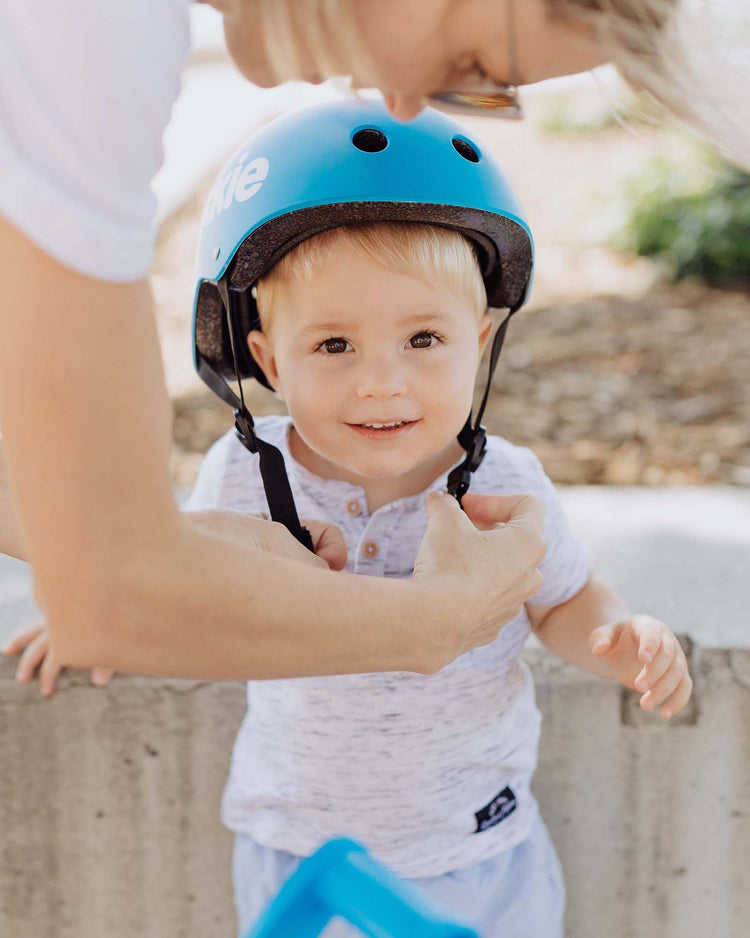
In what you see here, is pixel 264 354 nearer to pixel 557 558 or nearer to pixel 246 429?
pixel 246 429

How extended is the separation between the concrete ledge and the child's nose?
80cm

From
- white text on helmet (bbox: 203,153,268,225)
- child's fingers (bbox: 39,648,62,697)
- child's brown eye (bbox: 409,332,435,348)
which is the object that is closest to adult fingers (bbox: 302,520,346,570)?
child's brown eye (bbox: 409,332,435,348)

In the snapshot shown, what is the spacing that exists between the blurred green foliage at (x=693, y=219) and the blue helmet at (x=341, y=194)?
164 inches

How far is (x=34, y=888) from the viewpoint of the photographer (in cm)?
243

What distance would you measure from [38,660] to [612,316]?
13.0ft

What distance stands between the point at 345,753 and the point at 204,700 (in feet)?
1.63

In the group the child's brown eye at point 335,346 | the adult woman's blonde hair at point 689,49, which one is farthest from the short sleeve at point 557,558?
the adult woman's blonde hair at point 689,49

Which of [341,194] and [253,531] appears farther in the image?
[341,194]

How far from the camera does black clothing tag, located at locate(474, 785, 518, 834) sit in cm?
197

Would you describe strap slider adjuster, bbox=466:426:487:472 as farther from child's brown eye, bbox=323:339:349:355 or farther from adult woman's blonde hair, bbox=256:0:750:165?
adult woman's blonde hair, bbox=256:0:750:165

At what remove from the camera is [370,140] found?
181cm

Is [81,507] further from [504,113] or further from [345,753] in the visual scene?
[345,753]

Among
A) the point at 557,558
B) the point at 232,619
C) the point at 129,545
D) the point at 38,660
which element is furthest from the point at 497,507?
the point at 38,660

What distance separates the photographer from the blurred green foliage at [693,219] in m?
5.75
